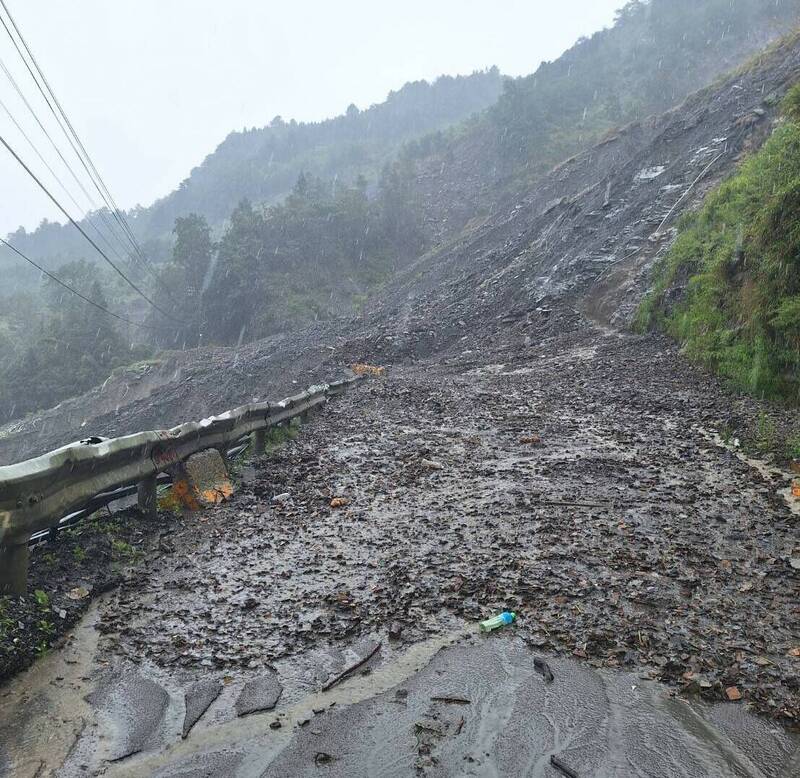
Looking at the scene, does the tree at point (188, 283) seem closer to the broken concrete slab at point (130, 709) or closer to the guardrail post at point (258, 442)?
the guardrail post at point (258, 442)

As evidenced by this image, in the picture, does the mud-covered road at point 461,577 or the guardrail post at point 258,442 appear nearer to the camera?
the mud-covered road at point 461,577

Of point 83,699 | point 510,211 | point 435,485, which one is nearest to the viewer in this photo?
point 83,699

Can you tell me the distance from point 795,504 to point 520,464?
2794 millimetres

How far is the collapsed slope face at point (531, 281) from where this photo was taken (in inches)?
915

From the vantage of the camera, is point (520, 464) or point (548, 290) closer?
point (520, 464)

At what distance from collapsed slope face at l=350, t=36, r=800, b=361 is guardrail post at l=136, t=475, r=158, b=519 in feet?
55.4

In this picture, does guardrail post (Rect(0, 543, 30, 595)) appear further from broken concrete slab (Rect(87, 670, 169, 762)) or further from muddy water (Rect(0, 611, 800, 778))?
broken concrete slab (Rect(87, 670, 169, 762))

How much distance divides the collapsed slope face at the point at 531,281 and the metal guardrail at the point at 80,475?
49.4 feet

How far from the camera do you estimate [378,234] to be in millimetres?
54906

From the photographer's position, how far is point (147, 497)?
571 centimetres

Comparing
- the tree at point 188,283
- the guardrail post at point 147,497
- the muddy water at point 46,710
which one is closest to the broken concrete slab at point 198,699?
the muddy water at point 46,710

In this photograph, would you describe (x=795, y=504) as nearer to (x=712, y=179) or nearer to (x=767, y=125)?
(x=712, y=179)

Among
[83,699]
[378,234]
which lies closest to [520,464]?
[83,699]

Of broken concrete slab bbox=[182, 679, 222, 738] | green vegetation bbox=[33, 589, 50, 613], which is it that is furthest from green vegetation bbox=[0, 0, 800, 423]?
green vegetation bbox=[33, 589, 50, 613]
